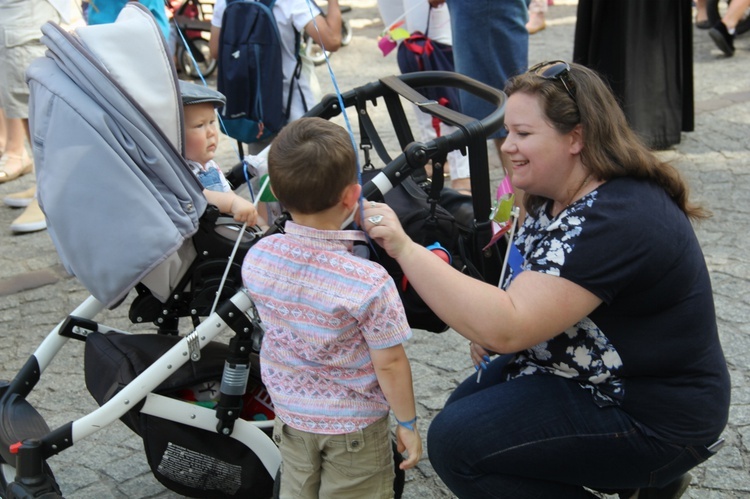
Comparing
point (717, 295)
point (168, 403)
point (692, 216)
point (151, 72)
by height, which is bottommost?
point (717, 295)

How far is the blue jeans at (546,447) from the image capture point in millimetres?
2199

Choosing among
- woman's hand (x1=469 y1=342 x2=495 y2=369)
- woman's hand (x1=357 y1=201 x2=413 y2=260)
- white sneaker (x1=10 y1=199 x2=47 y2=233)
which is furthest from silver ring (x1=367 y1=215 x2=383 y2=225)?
white sneaker (x1=10 y1=199 x2=47 y2=233)

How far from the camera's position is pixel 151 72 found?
8.32ft

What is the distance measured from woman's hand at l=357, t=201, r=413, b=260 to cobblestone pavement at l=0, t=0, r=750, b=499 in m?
0.77

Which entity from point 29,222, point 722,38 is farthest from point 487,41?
point 722,38

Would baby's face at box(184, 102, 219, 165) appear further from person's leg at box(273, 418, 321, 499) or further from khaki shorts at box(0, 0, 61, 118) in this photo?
khaki shorts at box(0, 0, 61, 118)

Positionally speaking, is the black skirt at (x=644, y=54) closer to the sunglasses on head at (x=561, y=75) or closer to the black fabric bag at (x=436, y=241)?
the black fabric bag at (x=436, y=241)

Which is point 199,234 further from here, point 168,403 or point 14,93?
point 14,93

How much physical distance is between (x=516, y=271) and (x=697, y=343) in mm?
493

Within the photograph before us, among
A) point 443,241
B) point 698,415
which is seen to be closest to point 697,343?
point 698,415

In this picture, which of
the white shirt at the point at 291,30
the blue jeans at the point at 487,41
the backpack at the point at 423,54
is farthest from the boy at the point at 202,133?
the backpack at the point at 423,54

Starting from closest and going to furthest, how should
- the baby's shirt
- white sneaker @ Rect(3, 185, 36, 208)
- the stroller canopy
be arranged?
the stroller canopy < the baby's shirt < white sneaker @ Rect(3, 185, 36, 208)

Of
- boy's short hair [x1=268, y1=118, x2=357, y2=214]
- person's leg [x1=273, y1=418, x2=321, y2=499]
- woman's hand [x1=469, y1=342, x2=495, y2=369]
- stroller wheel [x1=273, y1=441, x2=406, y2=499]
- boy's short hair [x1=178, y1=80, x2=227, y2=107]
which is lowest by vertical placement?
stroller wheel [x1=273, y1=441, x2=406, y2=499]

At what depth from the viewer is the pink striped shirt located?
2092mm
